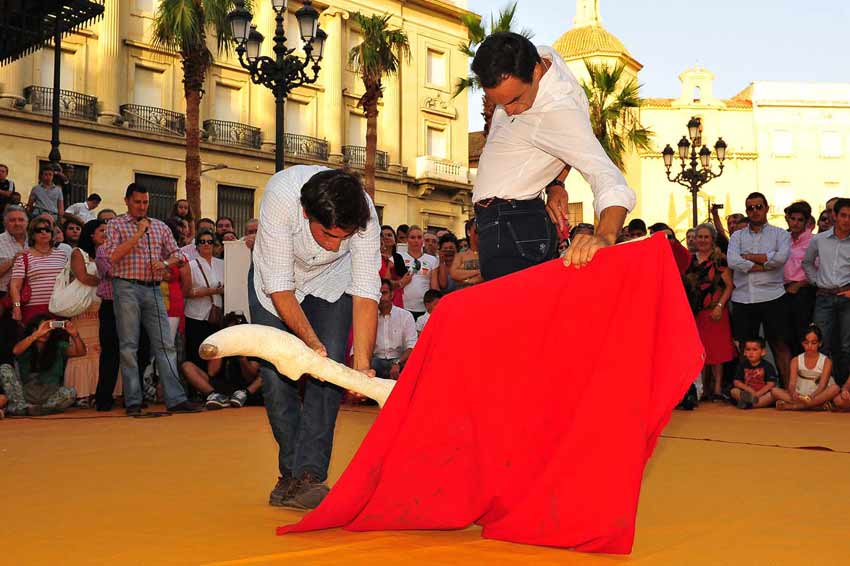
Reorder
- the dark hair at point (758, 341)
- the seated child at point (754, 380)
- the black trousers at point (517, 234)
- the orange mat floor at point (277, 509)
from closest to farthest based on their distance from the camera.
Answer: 1. the orange mat floor at point (277, 509)
2. the black trousers at point (517, 234)
3. the seated child at point (754, 380)
4. the dark hair at point (758, 341)

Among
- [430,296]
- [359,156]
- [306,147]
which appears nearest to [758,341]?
[430,296]

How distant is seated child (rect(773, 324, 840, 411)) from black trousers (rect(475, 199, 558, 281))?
645 cm

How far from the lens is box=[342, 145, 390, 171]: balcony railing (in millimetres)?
37312

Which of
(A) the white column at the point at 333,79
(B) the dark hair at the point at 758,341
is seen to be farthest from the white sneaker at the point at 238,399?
(A) the white column at the point at 333,79

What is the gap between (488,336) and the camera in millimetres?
3514

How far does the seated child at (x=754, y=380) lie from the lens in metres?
9.66

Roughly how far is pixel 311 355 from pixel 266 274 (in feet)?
1.40

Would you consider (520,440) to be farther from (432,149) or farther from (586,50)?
(586,50)

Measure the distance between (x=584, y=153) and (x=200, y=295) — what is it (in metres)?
7.51

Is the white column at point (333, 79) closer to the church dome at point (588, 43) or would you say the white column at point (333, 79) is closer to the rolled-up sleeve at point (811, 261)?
the church dome at point (588, 43)

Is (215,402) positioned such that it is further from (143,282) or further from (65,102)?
(65,102)

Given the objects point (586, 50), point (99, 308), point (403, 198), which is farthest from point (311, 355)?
point (586, 50)

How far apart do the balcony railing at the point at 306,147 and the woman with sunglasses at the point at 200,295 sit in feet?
81.8

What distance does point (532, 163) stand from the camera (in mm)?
3721
